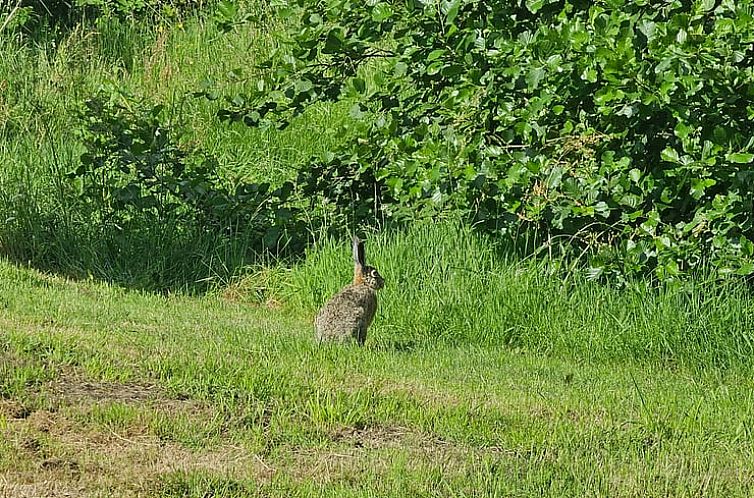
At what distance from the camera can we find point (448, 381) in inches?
283

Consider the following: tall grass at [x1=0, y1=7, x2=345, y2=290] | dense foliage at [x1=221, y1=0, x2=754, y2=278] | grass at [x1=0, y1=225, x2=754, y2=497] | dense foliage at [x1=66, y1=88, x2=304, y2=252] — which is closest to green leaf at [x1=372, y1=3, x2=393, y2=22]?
dense foliage at [x1=221, y1=0, x2=754, y2=278]

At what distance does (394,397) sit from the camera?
646 centimetres

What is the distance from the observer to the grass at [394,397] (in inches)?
212

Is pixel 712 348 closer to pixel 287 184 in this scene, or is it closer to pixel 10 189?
pixel 287 184

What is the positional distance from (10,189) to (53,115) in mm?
2529

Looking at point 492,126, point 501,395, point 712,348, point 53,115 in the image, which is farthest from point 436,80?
point 53,115

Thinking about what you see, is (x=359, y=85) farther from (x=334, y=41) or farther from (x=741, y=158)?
(x=741, y=158)

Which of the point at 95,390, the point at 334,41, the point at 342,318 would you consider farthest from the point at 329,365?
the point at 334,41

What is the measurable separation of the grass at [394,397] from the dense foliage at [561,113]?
537 millimetres

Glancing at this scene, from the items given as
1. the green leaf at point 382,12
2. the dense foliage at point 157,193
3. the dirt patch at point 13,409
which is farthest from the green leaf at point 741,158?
the dirt patch at point 13,409

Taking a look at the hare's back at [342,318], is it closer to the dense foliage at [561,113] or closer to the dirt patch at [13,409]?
the dense foliage at [561,113]

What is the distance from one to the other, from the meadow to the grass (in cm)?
2

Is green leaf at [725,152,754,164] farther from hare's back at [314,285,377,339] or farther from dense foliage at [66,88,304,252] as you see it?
dense foliage at [66,88,304,252]

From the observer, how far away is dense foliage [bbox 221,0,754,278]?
822cm
